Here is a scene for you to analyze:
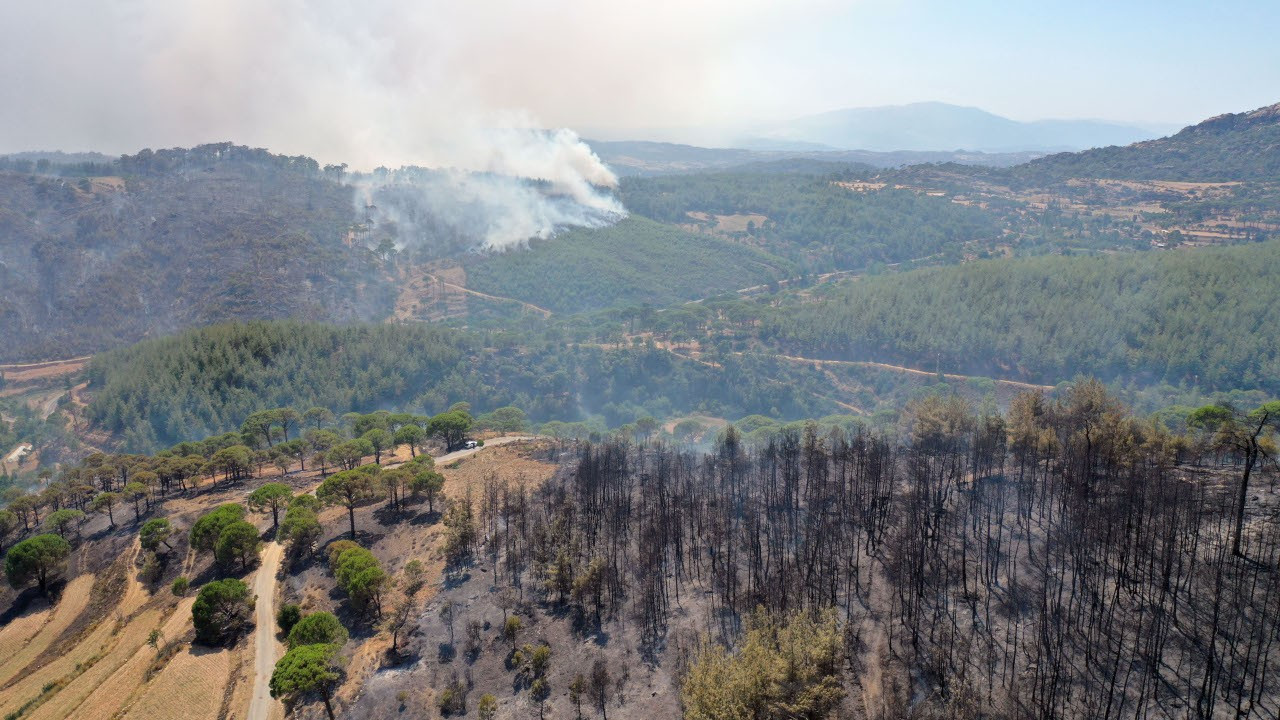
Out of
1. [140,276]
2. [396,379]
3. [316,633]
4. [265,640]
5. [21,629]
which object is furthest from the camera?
[140,276]

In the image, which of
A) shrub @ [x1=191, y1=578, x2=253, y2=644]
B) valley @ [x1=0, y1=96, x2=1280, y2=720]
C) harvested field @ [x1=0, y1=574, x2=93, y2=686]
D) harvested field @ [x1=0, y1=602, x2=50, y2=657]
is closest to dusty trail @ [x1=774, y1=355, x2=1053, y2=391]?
valley @ [x1=0, y1=96, x2=1280, y2=720]

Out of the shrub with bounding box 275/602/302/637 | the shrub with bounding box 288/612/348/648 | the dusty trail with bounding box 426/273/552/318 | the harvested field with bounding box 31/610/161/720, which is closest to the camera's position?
the harvested field with bounding box 31/610/161/720

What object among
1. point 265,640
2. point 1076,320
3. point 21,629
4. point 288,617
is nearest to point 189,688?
point 265,640

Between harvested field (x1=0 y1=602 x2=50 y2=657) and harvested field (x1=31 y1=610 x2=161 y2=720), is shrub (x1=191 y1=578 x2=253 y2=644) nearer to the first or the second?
harvested field (x1=31 y1=610 x2=161 y2=720)

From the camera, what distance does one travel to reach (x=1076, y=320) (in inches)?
4702

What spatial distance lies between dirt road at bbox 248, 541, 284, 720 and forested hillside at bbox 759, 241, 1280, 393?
4417 inches

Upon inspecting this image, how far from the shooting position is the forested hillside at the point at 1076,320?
104500 millimetres

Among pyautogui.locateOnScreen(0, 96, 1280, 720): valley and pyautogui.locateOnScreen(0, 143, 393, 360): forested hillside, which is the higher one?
pyautogui.locateOnScreen(0, 143, 393, 360): forested hillside

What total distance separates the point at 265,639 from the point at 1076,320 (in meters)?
132

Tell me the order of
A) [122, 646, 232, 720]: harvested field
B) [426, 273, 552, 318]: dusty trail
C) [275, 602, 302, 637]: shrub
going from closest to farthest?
[122, 646, 232, 720]: harvested field, [275, 602, 302, 637]: shrub, [426, 273, 552, 318]: dusty trail

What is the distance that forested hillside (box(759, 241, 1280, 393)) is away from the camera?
10450 centimetres

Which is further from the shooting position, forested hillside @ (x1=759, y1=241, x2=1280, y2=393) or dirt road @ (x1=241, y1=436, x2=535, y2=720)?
forested hillside @ (x1=759, y1=241, x2=1280, y2=393)

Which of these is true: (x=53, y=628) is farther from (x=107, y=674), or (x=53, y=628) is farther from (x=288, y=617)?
(x=288, y=617)

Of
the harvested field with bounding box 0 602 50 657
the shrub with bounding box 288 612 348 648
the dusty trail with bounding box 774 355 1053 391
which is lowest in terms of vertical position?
the harvested field with bounding box 0 602 50 657
